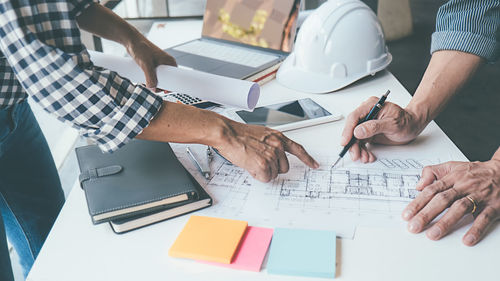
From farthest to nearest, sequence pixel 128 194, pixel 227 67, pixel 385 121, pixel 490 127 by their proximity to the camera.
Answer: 1. pixel 490 127
2. pixel 227 67
3. pixel 385 121
4. pixel 128 194

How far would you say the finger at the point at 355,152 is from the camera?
0.96m

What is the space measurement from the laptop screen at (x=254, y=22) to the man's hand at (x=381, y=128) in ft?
1.85

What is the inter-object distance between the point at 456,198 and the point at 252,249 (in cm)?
40

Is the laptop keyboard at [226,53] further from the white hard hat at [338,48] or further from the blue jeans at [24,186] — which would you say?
the blue jeans at [24,186]

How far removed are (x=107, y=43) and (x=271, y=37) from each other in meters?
1.21

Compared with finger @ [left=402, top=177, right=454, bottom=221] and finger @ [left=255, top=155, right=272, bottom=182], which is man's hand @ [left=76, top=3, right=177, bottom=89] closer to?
finger @ [left=255, top=155, right=272, bottom=182]

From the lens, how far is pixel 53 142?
253cm

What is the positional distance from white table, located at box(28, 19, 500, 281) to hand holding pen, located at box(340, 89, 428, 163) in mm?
244

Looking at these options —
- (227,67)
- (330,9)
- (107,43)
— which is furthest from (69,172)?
(330,9)

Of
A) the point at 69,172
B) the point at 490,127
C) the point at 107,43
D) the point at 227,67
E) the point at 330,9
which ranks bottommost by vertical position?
the point at 69,172

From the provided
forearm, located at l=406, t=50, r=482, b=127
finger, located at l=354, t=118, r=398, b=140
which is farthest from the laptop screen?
finger, located at l=354, t=118, r=398, b=140

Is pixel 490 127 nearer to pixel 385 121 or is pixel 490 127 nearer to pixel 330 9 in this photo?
pixel 330 9

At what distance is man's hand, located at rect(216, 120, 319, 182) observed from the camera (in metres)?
0.87

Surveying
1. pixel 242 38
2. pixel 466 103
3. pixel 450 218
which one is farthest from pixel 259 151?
pixel 466 103
